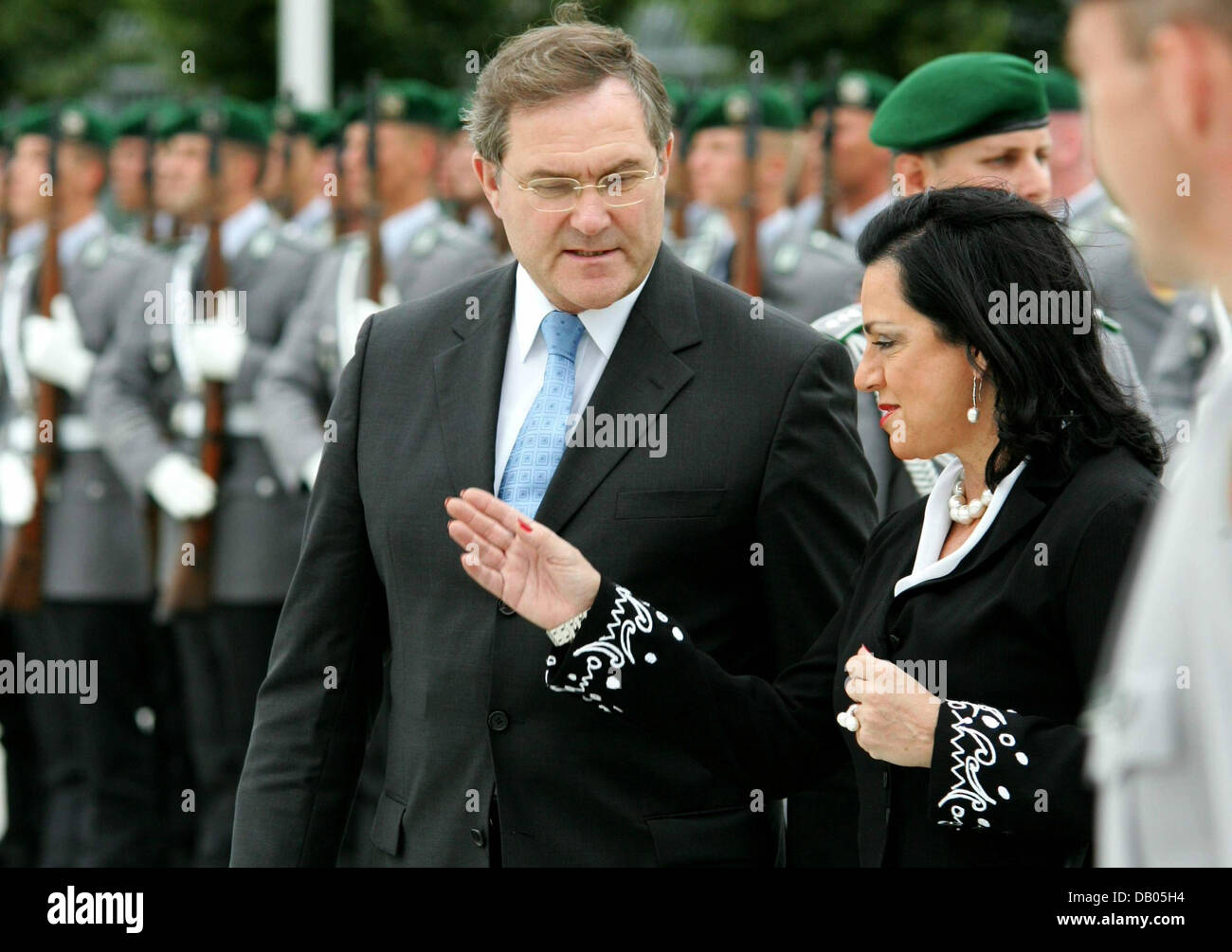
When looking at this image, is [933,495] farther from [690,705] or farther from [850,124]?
[850,124]

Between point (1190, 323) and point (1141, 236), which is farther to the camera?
point (1190, 323)

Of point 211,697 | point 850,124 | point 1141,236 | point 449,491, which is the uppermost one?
point 850,124

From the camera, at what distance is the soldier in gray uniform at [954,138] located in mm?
4023

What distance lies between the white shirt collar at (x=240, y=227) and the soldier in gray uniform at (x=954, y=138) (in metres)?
4.03

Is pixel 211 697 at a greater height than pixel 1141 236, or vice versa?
pixel 1141 236

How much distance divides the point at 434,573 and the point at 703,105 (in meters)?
5.39

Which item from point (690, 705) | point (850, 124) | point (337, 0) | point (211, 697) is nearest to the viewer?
point (690, 705)

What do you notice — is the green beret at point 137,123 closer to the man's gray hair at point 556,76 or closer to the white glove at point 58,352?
the white glove at point 58,352

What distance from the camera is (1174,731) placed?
1.34 metres

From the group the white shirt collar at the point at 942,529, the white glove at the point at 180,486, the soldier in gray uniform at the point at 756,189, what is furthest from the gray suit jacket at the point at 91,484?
the white shirt collar at the point at 942,529

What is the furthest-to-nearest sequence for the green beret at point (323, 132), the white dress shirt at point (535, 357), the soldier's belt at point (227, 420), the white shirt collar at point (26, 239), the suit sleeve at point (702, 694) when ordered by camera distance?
1. the green beret at point (323, 132)
2. the white shirt collar at point (26, 239)
3. the soldier's belt at point (227, 420)
4. the white dress shirt at point (535, 357)
5. the suit sleeve at point (702, 694)

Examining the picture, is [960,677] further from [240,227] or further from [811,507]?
[240,227]

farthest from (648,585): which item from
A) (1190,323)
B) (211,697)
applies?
(211,697)

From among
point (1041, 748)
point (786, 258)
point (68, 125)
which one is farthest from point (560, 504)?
point (68, 125)
